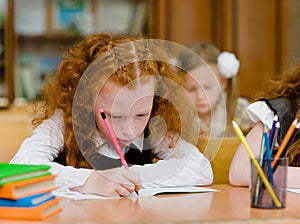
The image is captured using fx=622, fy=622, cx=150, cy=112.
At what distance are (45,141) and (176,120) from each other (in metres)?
0.30

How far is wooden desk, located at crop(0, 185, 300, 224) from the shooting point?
37.6 inches

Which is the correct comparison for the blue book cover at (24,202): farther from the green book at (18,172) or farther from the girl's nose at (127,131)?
the girl's nose at (127,131)

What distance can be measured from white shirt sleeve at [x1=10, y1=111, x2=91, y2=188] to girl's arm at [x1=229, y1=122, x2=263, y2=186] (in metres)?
0.33

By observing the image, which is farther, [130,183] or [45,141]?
[45,141]

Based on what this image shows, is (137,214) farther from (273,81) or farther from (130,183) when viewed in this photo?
(273,81)

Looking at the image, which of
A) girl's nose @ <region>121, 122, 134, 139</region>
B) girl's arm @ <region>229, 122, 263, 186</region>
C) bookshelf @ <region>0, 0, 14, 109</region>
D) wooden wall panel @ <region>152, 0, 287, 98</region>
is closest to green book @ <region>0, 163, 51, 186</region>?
girl's nose @ <region>121, 122, 134, 139</region>

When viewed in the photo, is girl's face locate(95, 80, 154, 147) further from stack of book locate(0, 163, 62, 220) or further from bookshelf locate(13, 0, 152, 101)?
bookshelf locate(13, 0, 152, 101)

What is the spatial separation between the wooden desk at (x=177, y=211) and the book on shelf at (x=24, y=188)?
0.04m

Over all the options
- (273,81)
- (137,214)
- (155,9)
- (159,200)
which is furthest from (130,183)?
(155,9)

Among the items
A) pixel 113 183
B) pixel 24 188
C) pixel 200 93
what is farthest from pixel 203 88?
pixel 24 188

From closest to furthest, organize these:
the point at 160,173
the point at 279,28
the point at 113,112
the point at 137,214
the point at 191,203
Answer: the point at 137,214, the point at 191,203, the point at 113,112, the point at 160,173, the point at 279,28

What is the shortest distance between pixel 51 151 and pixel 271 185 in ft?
1.83

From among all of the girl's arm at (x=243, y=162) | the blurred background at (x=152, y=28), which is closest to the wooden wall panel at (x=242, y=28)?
the blurred background at (x=152, y=28)

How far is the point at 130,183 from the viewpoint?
120 centimetres
